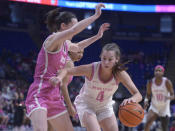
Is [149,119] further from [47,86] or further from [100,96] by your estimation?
[47,86]

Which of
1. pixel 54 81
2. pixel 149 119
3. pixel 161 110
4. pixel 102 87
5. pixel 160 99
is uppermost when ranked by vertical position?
pixel 54 81

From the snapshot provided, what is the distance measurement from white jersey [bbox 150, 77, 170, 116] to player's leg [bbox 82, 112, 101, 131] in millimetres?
4582

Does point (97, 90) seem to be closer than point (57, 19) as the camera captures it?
No

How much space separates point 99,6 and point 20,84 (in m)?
9.84

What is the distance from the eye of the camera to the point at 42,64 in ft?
11.3

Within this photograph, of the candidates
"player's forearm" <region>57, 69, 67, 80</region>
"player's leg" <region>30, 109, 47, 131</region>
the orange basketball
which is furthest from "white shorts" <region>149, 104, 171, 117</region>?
"player's leg" <region>30, 109, 47, 131</region>

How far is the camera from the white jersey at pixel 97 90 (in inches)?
153

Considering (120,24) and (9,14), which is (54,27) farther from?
(120,24)

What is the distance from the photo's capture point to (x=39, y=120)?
3.20m

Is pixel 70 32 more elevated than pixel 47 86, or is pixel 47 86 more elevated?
pixel 70 32

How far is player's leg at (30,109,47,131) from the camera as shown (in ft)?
10.4

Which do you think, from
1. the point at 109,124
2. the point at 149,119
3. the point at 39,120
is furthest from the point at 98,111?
the point at 149,119

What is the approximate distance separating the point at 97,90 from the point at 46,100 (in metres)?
0.77

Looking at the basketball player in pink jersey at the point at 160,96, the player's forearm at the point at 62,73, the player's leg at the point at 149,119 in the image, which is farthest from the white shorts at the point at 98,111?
the basketball player in pink jersey at the point at 160,96
